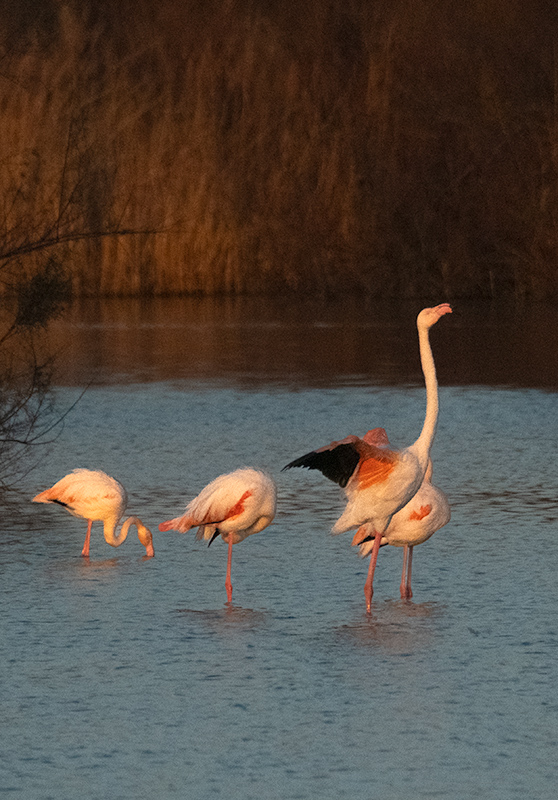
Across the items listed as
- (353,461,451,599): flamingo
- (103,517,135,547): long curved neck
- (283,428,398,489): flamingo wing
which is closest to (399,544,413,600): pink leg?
(353,461,451,599): flamingo

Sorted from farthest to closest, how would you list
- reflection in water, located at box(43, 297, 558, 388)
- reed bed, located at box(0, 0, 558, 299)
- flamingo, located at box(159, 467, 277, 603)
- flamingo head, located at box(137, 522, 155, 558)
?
reed bed, located at box(0, 0, 558, 299) → reflection in water, located at box(43, 297, 558, 388) → flamingo head, located at box(137, 522, 155, 558) → flamingo, located at box(159, 467, 277, 603)

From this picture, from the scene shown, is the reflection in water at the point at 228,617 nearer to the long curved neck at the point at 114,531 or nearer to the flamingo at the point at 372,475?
the flamingo at the point at 372,475

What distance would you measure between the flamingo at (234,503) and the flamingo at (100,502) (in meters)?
0.69

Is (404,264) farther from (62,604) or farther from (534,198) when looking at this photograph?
(62,604)

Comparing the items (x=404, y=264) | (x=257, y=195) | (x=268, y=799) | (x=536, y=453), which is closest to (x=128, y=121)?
(x=257, y=195)

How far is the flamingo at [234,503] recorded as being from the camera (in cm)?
709

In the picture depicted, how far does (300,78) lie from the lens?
38406mm

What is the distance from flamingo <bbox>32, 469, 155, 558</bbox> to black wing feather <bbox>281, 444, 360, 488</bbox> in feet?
4.36

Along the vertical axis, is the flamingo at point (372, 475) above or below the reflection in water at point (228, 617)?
above

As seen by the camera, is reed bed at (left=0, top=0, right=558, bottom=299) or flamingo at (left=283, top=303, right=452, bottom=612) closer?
flamingo at (left=283, top=303, right=452, bottom=612)

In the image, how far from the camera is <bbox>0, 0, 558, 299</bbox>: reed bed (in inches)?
1374

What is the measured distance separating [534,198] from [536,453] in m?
27.2

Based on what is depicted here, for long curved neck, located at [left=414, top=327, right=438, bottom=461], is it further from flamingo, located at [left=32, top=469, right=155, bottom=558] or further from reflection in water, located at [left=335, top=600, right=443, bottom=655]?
flamingo, located at [left=32, top=469, right=155, bottom=558]

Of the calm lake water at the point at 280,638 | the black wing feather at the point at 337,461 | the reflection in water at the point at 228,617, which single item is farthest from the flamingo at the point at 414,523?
the reflection in water at the point at 228,617
